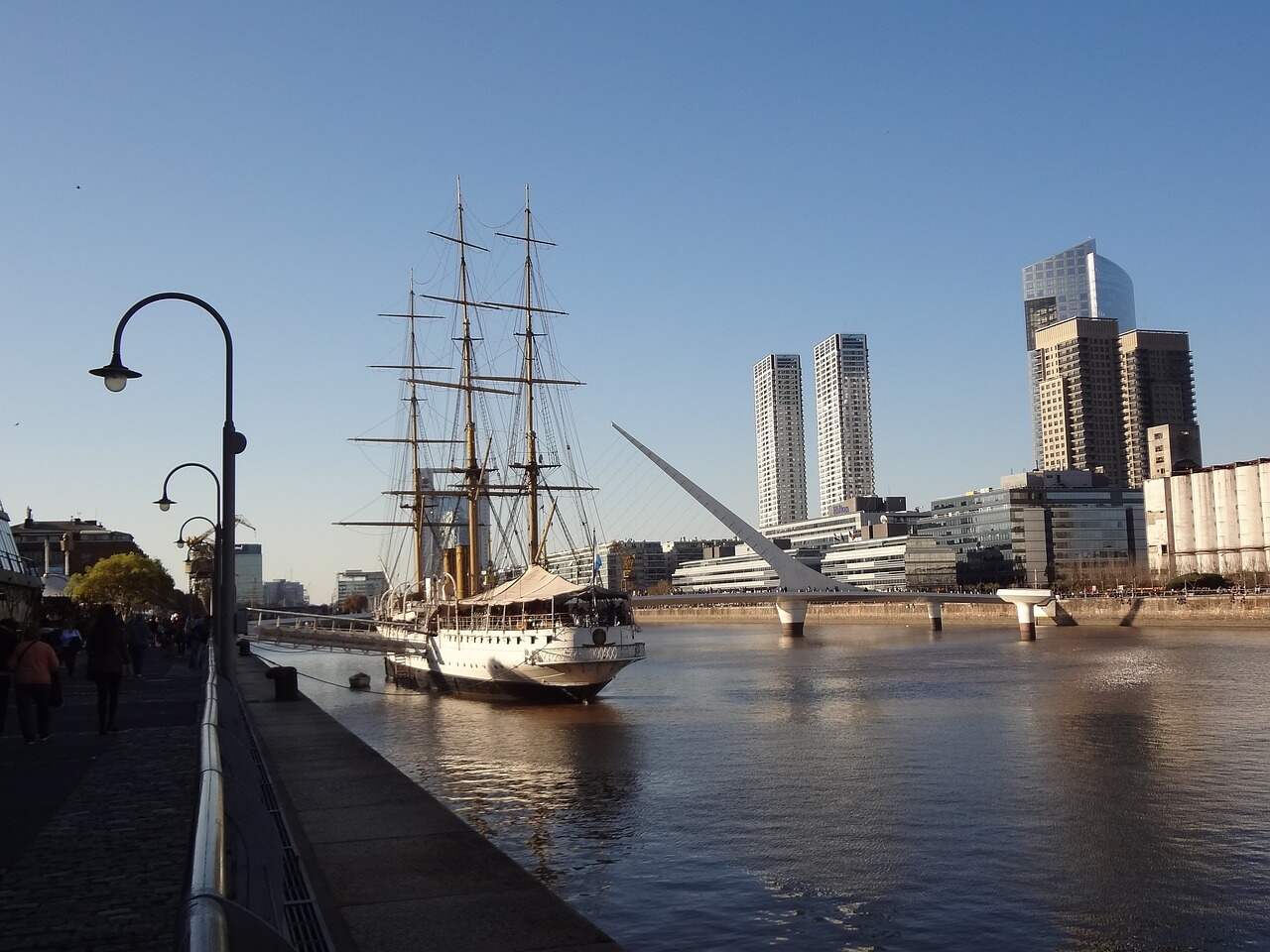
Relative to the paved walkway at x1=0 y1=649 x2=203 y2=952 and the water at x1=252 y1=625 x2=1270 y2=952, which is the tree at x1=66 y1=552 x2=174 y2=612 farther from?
the paved walkway at x1=0 y1=649 x2=203 y2=952

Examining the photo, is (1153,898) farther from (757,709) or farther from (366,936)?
(757,709)

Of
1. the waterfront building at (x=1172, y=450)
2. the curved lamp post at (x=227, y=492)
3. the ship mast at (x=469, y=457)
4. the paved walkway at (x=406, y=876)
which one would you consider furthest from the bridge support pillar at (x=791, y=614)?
the paved walkway at (x=406, y=876)

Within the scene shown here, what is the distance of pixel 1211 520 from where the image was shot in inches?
6211

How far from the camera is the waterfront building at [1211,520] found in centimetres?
15000

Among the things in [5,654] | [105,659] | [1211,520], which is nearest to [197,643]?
[5,654]

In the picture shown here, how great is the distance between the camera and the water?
14508mm

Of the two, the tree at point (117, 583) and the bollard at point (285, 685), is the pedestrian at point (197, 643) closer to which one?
the bollard at point (285, 685)

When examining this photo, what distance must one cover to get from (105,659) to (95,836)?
828 centimetres

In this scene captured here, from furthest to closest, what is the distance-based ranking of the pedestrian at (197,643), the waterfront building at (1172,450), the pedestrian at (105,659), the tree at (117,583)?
1. the waterfront building at (1172,450)
2. the tree at (117,583)
3. the pedestrian at (197,643)
4. the pedestrian at (105,659)

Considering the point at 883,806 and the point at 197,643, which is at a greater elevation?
the point at 197,643

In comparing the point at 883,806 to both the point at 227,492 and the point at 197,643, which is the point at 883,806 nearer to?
the point at 227,492

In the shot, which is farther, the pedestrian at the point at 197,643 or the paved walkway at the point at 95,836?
the pedestrian at the point at 197,643

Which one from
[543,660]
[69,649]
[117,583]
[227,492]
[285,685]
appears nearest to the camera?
[227,492]

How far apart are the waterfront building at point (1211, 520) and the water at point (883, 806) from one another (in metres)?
114
